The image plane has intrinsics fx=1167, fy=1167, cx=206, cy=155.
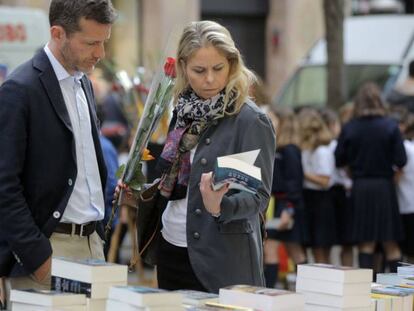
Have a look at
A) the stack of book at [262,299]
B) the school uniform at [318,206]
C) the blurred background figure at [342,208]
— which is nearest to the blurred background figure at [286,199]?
the school uniform at [318,206]

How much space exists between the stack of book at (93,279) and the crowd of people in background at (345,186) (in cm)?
625

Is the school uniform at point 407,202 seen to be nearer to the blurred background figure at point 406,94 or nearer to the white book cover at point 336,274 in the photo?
the blurred background figure at point 406,94

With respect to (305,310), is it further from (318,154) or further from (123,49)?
(123,49)

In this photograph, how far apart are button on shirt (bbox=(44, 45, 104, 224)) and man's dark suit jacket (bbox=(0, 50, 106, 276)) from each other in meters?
0.07

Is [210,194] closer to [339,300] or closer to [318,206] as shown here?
[339,300]

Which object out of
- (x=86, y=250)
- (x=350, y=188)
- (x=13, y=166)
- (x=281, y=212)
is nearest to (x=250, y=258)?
(x=86, y=250)

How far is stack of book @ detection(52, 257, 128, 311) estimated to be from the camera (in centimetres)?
387

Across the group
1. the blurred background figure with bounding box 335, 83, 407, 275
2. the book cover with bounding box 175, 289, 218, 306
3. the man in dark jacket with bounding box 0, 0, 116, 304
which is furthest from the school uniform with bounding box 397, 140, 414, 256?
the book cover with bounding box 175, 289, 218, 306

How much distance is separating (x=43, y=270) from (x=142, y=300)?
1075mm

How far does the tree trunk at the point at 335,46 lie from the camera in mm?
13984

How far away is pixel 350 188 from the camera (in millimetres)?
11078

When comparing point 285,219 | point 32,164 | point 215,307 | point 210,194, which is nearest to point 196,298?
point 215,307

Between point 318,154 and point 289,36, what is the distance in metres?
14.4

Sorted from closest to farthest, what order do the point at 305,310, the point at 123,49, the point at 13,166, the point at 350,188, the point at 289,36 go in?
the point at 305,310, the point at 13,166, the point at 350,188, the point at 123,49, the point at 289,36
